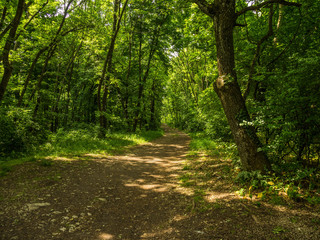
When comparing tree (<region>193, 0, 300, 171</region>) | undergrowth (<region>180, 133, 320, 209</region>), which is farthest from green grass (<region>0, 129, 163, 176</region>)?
tree (<region>193, 0, 300, 171</region>)

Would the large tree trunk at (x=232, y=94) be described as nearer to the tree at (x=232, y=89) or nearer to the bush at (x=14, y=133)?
the tree at (x=232, y=89)

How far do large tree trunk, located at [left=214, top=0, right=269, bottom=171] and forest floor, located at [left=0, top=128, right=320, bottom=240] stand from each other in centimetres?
95

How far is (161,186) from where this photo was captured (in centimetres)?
522

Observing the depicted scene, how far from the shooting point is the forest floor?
290cm

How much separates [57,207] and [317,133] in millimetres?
5865

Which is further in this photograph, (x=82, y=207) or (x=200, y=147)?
(x=200, y=147)

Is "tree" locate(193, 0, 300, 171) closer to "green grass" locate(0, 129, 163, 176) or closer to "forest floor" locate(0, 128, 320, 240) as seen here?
"forest floor" locate(0, 128, 320, 240)

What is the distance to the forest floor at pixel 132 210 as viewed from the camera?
2.90 m

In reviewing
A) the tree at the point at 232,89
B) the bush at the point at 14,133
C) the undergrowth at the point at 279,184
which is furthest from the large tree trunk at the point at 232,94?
the bush at the point at 14,133

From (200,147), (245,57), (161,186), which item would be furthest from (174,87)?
(161,186)

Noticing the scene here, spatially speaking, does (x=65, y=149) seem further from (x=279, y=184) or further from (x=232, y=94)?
(x=279, y=184)

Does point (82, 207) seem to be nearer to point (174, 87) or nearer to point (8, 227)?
point (8, 227)

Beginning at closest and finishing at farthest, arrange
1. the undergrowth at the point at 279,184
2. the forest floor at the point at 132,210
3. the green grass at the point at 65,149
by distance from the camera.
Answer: the forest floor at the point at 132,210 → the undergrowth at the point at 279,184 → the green grass at the point at 65,149

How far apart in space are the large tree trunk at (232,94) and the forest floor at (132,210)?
95cm
